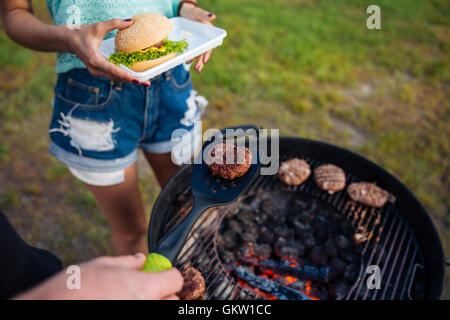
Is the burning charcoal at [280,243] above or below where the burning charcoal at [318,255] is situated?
above

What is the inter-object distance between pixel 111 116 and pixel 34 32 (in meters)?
0.53

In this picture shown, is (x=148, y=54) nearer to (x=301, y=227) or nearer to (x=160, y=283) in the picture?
(x=160, y=283)

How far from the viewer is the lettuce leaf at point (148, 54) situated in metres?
1.69

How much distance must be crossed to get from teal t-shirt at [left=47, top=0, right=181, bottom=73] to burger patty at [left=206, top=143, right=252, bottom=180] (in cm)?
80

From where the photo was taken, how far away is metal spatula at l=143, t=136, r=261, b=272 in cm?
125

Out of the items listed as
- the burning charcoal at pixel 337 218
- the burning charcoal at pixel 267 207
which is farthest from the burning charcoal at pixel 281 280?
the burning charcoal at pixel 337 218

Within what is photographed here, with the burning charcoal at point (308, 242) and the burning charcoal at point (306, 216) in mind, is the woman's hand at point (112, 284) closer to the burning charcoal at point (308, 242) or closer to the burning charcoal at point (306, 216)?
the burning charcoal at point (308, 242)

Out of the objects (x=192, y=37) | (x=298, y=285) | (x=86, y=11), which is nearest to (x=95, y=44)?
(x=86, y=11)

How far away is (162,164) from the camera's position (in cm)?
221

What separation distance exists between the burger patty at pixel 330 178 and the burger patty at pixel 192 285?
0.96m

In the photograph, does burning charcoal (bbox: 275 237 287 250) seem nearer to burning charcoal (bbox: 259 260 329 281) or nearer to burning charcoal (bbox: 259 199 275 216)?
burning charcoal (bbox: 259 260 329 281)
